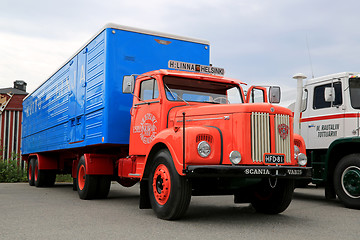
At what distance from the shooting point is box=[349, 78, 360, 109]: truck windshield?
333 inches

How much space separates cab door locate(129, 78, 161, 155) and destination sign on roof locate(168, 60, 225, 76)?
518mm

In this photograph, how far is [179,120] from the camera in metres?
6.75

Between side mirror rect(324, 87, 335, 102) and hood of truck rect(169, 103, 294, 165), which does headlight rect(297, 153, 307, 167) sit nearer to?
hood of truck rect(169, 103, 294, 165)

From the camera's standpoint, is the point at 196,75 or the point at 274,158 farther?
the point at 196,75

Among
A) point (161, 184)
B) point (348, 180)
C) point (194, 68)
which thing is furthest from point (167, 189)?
point (348, 180)

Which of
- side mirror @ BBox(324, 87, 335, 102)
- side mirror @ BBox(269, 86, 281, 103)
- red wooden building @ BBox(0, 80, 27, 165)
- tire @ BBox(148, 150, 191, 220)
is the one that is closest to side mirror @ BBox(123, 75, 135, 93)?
tire @ BBox(148, 150, 191, 220)

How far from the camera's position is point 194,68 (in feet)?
25.0

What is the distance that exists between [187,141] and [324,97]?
460cm

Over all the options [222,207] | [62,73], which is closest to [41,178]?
[62,73]

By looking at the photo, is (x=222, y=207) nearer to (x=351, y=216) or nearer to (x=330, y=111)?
(x=351, y=216)

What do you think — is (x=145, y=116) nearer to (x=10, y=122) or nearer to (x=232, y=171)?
(x=232, y=171)

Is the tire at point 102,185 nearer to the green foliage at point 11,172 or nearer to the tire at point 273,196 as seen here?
the tire at point 273,196

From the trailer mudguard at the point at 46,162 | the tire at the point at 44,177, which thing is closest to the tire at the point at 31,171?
the tire at the point at 44,177

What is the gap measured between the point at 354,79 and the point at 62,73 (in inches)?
305
